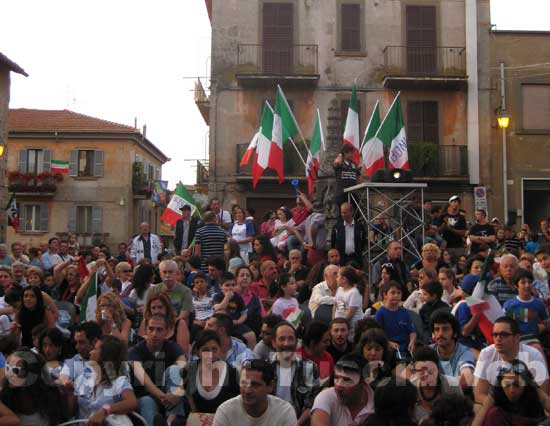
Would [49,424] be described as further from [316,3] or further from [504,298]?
[316,3]

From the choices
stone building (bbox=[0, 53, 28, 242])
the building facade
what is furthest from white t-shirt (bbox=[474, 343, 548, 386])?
the building facade

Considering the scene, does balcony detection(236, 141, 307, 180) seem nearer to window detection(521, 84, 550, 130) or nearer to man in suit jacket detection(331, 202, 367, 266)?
window detection(521, 84, 550, 130)

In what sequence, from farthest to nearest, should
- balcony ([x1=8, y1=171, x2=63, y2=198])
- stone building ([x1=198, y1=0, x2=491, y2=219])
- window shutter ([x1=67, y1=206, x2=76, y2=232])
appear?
window shutter ([x1=67, y1=206, x2=76, y2=232]) < balcony ([x1=8, y1=171, x2=63, y2=198]) < stone building ([x1=198, y1=0, x2=491, y2=219])

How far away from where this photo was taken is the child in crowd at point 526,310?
737cm

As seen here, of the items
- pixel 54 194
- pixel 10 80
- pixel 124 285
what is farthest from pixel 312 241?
pixel 54 194

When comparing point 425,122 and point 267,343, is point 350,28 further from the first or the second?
point 267,343

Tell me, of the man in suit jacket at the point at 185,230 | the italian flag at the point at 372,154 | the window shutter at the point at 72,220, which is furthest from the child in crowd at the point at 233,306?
the window shutter at the point at 72,220

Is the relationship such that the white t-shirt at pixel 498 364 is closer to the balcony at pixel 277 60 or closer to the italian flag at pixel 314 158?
the italian flag at pixel 314 158

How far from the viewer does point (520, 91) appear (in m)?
24.2

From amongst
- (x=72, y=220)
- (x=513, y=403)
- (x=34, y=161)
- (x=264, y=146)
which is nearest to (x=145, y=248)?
(x=264, y=146)

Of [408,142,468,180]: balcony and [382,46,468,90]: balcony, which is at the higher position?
[382,46,468,90]: balcony

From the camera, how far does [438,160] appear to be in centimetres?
2408

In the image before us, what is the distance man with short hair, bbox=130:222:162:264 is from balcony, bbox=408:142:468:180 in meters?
11.9

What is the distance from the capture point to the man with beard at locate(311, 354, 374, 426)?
5285 millimetres
